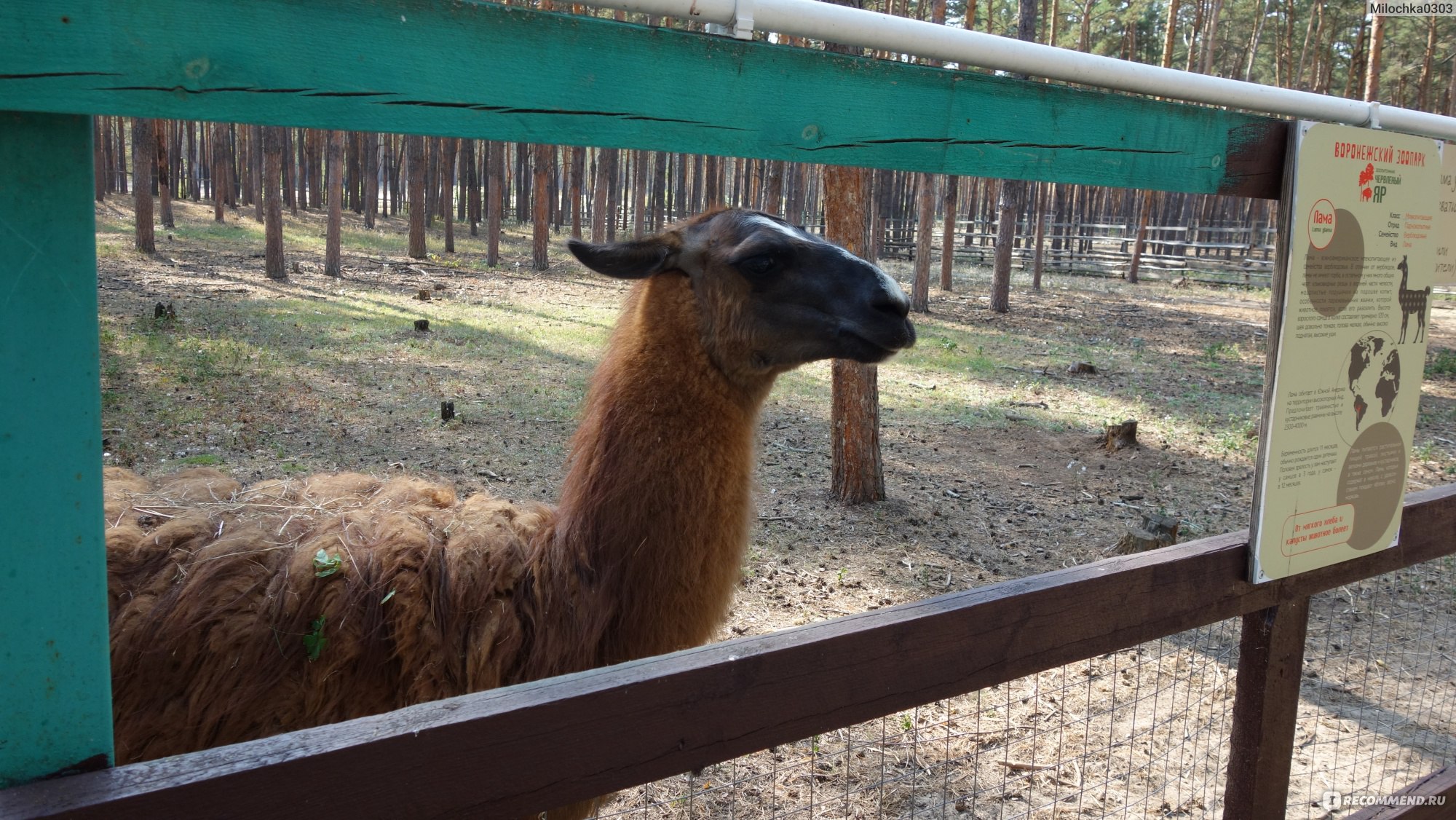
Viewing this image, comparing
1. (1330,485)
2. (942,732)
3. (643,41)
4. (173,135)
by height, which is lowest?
(942,732)

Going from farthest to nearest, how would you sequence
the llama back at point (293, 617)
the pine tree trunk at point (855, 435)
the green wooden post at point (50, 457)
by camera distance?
the pine tree trunk at point (855, 435)
the llama back at point (293, 617)
the green wooden post at point (50, 457)

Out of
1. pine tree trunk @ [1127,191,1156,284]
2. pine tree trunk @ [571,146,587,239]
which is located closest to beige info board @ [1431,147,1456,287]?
pine tree trunk @ [571,146,587,239]

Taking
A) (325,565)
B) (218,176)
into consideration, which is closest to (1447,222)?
(325,565)

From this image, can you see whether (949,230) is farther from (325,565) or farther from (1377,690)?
(325,565)

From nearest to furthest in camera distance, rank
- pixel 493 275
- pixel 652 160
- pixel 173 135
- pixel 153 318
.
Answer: pixel 153 318, pixel 493 275, pixel 173 135, pixel 652 160

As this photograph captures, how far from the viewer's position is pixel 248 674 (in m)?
2.50

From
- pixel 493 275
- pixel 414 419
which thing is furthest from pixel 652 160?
pixel 414 419

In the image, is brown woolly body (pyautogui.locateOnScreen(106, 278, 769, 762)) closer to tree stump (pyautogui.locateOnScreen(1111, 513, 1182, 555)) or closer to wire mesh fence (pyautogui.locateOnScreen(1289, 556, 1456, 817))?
wire mesh fence (pyautogui.locateOnScreen(1289, 556, 1456, 817))

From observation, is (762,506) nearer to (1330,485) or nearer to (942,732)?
(942,732)

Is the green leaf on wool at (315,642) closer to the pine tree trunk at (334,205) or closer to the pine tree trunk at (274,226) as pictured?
the pine tree trunk at (274,226)

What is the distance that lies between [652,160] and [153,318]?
3398 cm

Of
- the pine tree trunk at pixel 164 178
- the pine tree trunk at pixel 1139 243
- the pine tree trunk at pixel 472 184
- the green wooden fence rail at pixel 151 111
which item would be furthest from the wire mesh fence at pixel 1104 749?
the pine tree trunk at pixel 472 184

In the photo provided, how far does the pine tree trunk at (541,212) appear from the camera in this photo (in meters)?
23.1

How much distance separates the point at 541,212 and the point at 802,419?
1479 cm
